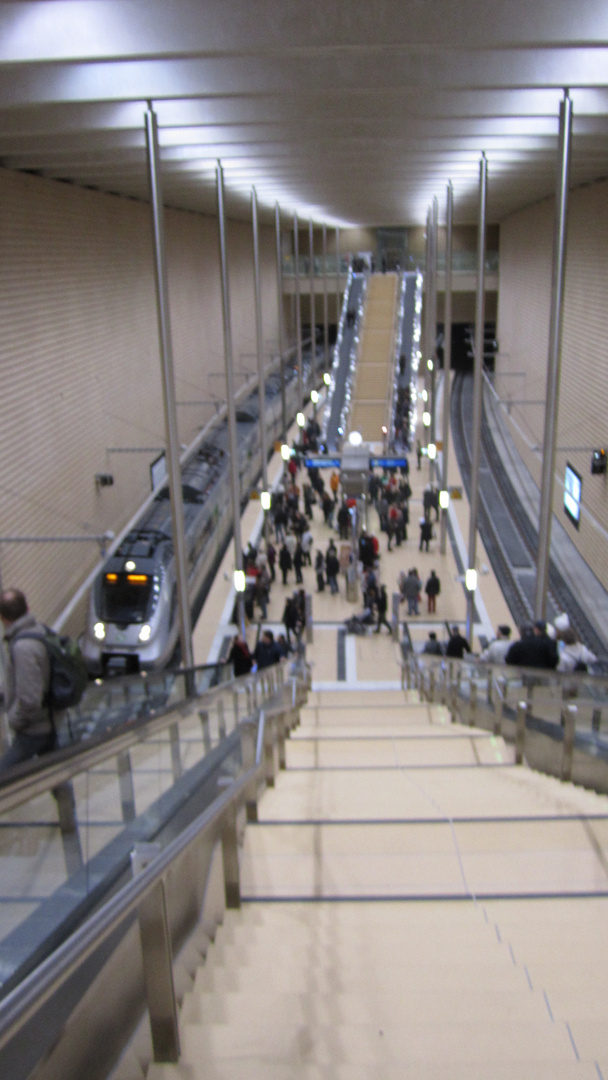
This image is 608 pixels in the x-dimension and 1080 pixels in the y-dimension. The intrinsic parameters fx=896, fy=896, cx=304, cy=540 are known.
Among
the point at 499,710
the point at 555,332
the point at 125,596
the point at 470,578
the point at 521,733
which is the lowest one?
the point at 125,596

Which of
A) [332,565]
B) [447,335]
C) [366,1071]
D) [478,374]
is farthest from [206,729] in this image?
[447,335]

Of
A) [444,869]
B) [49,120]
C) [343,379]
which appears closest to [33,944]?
[444,869]

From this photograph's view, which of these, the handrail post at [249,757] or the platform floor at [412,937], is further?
the handrail post at [249,757]

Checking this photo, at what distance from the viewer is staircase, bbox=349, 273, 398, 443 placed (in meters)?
33.3

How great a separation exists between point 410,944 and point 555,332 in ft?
32.0

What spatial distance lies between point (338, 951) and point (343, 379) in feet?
110

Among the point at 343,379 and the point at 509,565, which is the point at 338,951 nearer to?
the point at 509,565

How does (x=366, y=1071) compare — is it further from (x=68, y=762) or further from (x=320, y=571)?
(x=320, y=571)

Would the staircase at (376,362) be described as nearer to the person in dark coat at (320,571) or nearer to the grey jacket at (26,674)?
the person in dark coat at (320,571)

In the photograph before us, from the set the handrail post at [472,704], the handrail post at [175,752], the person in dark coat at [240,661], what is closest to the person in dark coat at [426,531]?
the person in dark coat at [240,661]

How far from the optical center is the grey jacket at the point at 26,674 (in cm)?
466

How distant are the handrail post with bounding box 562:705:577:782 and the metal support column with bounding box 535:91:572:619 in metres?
5.82

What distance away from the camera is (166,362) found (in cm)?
1226

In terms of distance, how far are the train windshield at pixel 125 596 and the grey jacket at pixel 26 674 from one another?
11849 millimetres
